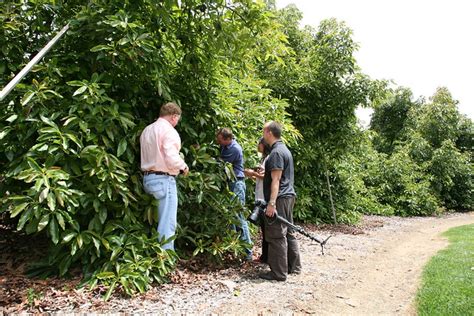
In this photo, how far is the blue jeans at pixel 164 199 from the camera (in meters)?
3.84

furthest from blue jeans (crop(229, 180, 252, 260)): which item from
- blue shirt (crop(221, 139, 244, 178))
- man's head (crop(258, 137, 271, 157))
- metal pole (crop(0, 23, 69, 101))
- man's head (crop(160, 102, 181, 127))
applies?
metal pole (crop(0, 23, 69, 101))

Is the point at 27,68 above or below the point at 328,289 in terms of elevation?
above

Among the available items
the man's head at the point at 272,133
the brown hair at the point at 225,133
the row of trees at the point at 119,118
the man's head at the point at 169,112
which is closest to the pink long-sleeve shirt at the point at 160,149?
the man's head at the point at 169,112

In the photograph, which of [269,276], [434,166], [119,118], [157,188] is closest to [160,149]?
[157,188]

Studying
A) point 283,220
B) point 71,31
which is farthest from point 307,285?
point 71,31

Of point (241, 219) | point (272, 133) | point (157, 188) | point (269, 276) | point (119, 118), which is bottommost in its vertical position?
point (269, 276)

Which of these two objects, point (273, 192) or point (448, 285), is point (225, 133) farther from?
point (448, 285)

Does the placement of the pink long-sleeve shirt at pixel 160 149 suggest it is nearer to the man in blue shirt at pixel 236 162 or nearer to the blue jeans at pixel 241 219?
the man in blue shirt at pixel 236 162

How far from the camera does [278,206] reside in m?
4.36

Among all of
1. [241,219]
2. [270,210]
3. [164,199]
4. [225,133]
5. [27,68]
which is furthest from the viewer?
[241,219]

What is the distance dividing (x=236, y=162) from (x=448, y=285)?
2.94m

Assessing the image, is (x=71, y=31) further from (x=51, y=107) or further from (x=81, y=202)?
(x=81, y=202)

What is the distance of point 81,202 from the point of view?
11.4ft

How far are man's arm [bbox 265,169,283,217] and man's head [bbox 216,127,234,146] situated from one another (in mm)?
934
